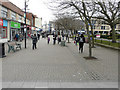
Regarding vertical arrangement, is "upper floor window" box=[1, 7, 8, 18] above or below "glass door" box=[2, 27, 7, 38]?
above

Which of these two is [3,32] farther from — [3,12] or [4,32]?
[3,12]

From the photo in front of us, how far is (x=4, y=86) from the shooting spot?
4.74 meters

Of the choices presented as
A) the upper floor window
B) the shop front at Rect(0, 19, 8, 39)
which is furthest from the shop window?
the upper floor window

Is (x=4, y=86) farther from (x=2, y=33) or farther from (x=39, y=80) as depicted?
(x=2, y=33)

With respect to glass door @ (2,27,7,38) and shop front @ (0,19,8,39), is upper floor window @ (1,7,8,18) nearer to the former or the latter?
shop front @ (0,19,8,39)

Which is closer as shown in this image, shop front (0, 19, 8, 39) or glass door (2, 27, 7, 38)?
shop front (0, 19, 8, 39)

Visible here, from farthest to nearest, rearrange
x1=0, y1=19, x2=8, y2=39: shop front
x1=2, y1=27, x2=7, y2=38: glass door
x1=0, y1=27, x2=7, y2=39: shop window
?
x1=2, y1=27, x2=7, y2=38: glass door < x1=0, y1=27, x2=7, y2=39: shop window < x1=0, y1=19, x2=8, y2=39: shop front

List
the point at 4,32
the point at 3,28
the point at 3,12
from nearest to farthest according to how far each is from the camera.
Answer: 1. the point at 3,12
2. the point at 3,28
3. the point at 4,32

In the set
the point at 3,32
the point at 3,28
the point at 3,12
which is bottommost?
the point at 3,32

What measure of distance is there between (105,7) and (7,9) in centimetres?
1516

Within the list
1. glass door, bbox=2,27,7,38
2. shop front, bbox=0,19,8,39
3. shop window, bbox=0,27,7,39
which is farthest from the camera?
glass door, bbox=2,27,7,38

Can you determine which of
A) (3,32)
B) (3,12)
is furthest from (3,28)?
(3,12)

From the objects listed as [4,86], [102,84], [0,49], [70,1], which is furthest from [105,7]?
[4,86]

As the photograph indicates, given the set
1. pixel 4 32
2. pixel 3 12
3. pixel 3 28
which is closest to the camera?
pixel 3 12
